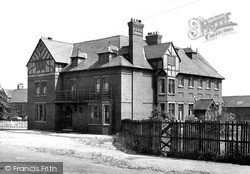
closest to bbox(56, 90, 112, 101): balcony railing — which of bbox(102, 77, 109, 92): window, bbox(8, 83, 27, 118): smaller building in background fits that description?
bbox(102, 77, 109, 92): window

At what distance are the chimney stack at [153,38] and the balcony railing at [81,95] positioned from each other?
10077 mm

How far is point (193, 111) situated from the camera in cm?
4178

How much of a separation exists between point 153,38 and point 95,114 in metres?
12.6

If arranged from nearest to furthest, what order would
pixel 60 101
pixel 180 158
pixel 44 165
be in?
1. pixel 44 165
2. pixel 180 158
3. pixel 60 101

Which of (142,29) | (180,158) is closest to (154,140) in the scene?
(180,158)

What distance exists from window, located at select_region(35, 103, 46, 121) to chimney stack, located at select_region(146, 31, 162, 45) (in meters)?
15.1

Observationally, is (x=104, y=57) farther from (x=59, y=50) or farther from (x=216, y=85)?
(x=216, y=85)

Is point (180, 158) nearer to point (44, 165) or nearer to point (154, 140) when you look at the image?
point (154, 140)

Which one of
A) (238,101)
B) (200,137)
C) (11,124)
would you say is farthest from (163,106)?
(238,101)

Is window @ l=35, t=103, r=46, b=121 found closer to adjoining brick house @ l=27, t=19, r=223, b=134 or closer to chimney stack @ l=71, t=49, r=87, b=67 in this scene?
adjoining brick house @ l=27, t=19, r=223, b=134

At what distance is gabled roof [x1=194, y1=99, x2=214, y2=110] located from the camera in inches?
1588

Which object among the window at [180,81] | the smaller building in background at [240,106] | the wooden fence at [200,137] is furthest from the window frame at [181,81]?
the smaller building in background at [240,106]

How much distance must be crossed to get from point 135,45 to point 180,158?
2056cm

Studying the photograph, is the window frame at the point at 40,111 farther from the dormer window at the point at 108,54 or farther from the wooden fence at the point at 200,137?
the wooden fence at the point at 200,137
